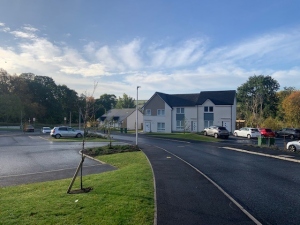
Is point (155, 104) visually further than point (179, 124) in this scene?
Yes

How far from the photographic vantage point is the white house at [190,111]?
1905 inches

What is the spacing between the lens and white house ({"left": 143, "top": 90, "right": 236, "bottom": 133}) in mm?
48375

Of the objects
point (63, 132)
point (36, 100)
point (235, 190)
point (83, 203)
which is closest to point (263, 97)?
point (63, 132)

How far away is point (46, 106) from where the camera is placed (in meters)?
84.8

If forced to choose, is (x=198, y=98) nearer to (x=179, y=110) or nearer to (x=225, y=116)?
(x=179, y=110)

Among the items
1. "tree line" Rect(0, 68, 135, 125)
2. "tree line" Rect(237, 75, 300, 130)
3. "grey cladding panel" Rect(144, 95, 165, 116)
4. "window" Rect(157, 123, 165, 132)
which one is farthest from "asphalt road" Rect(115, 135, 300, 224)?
"tree line" Rect(0, 68, 135, 125)

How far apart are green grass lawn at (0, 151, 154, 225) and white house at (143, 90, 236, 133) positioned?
3937 centimetres

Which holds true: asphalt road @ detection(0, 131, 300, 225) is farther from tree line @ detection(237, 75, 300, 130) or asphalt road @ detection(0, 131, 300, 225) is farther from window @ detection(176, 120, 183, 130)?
tree line @ detection(237, 75, 300, 130)

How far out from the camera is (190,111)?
5200cm

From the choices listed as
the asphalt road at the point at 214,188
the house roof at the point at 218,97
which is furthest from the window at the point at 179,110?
the asphalt road at the point at 214,188

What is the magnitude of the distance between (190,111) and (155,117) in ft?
25.7

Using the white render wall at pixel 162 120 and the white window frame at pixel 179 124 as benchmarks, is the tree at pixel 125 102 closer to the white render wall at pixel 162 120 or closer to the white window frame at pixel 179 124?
the white render wall at pixel 162 120

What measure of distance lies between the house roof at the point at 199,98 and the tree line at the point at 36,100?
16.7 m

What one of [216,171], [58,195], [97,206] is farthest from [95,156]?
[97,206]
